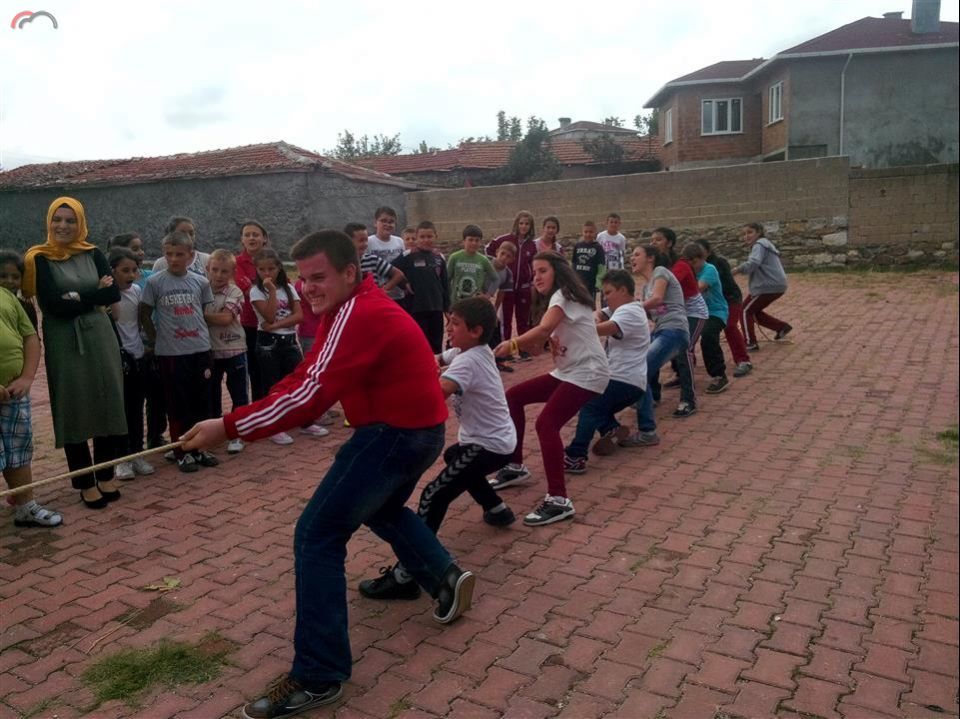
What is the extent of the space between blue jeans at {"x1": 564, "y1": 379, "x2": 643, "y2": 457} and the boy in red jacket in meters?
2.53

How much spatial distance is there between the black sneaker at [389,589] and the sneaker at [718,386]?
5.05 metres

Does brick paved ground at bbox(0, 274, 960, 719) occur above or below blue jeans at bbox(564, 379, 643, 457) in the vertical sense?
below

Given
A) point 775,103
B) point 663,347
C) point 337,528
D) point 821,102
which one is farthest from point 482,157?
point 337,528

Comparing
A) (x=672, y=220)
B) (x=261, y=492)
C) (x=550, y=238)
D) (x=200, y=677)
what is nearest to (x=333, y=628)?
(x=200, y=677)

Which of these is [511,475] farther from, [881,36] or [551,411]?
[881,36]

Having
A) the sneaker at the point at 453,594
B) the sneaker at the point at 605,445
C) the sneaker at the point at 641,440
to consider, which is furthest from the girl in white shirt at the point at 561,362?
the sneaker at the point at 641,440

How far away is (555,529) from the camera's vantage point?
488 centimetres

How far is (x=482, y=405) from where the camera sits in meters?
4.49

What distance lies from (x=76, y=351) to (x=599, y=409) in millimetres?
3683

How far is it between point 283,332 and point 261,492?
171 centimetres

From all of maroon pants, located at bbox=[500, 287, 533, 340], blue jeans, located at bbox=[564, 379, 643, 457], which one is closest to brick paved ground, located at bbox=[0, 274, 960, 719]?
blue jeans, located at bbox=[564, 379, 643, 457]

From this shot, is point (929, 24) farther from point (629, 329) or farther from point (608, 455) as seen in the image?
point (608, 455)

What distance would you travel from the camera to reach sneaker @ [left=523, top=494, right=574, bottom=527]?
4.91 metres

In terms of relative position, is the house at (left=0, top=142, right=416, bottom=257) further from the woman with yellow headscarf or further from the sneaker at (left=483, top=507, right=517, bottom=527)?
the sneaker at (left=483, top=507, right=517, bottom=527)
